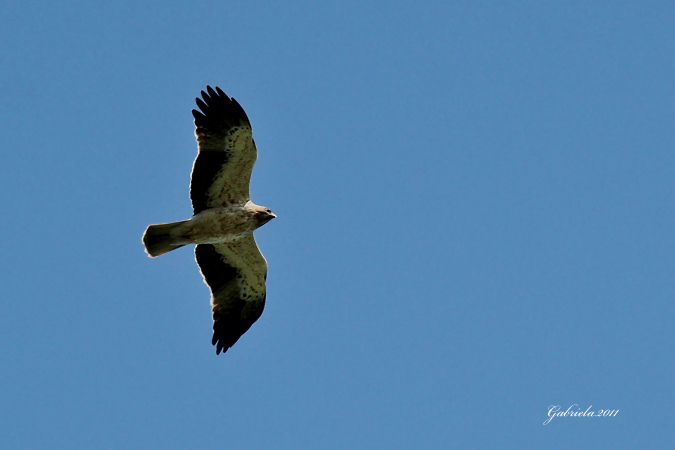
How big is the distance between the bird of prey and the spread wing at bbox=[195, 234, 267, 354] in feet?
0.06

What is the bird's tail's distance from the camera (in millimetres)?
14688

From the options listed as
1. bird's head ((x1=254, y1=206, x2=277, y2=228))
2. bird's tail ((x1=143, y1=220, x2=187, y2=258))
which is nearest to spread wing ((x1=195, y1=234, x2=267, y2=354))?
bird's head ((x1=254, y1=206, x2=277, y2=228))

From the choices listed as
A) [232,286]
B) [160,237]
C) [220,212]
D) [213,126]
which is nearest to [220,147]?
[213,126]

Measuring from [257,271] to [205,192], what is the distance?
197 cm

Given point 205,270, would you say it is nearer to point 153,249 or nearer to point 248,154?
point 153,249

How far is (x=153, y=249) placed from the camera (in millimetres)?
14750

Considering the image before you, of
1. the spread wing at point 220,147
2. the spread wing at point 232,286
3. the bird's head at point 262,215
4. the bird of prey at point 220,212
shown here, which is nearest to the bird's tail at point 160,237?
the bird of prey at point 220,212

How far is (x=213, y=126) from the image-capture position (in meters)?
14.7

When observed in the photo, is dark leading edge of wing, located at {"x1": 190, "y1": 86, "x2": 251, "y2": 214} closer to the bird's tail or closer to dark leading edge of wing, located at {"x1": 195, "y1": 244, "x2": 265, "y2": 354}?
the bird's tail

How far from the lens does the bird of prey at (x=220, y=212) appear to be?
577 inches

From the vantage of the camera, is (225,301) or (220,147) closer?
(220,147)

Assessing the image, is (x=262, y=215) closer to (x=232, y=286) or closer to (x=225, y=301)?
(x=232, y=286)

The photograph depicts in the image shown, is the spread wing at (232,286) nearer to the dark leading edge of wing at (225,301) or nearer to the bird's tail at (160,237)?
the dark leading edge of wing at (225,301)

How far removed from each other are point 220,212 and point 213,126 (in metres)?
1.47
